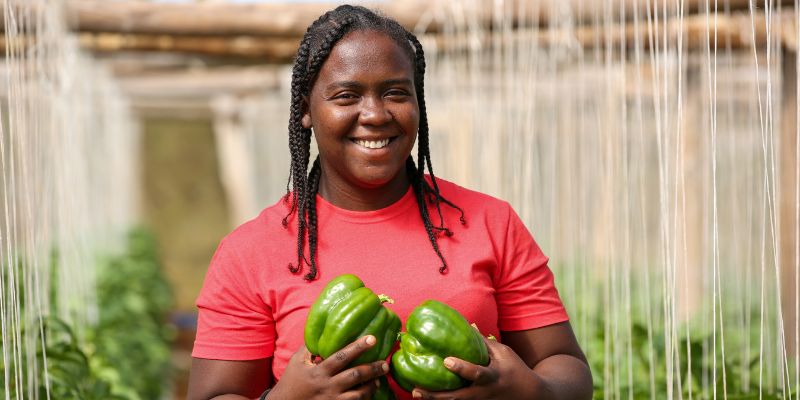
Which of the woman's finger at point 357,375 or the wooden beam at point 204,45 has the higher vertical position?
the wooden beam at point 204,45

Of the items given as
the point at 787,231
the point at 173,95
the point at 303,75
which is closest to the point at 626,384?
the point at 787,231

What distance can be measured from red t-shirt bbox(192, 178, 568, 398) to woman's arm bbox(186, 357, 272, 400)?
0.01m

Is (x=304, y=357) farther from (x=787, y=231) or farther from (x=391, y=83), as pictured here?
(x=787, y=231)

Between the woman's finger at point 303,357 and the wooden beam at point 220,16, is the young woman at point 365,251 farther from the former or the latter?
the wooden beam at point 220,16

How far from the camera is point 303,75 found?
1814 millimetres

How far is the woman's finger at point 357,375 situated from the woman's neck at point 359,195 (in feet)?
1.17

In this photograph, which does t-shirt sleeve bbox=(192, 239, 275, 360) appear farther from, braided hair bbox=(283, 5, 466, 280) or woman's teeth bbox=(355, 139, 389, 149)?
woman's teeth bbox=(355, 139, 389, 149)

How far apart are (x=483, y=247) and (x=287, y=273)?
34cm

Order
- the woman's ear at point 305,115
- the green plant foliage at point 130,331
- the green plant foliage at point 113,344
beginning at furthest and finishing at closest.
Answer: the green plant foliage at point 130,331 < the green plant foliage at point 113,344 < the woman's ear at point 305,115

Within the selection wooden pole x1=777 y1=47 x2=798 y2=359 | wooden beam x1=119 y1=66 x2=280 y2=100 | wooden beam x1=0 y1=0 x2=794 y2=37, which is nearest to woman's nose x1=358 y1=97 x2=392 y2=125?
wooden beam x1=0 y1=0 x2=794 y2=37

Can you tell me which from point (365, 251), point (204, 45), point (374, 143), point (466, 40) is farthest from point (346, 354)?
point (204, 45)

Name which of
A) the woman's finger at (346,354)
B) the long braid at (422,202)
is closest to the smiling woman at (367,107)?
the long braid at (422,202)

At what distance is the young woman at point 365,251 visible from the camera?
5.55 ft

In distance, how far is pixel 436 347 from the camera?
5.08 feet
